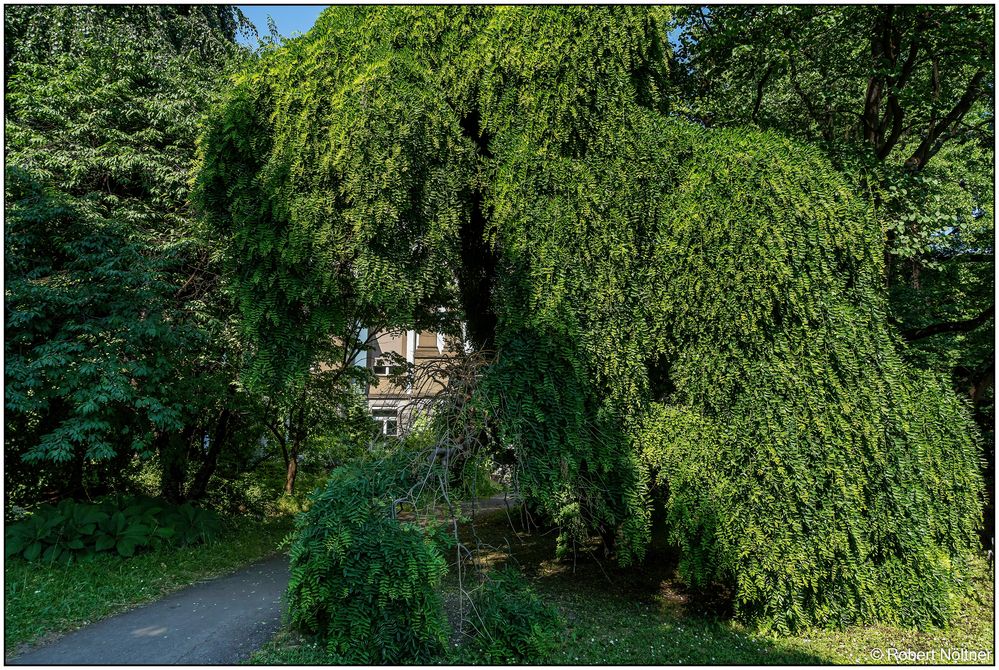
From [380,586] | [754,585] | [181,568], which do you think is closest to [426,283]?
[380,586]

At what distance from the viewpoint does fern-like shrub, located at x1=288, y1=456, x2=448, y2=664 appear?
5105 mm

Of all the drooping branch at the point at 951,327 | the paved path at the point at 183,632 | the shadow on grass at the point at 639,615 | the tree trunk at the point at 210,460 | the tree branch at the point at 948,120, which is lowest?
the shadow on grass at the point at 639,615

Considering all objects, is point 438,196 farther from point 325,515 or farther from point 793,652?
point 793,652

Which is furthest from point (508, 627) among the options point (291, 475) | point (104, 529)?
point (291, 475)

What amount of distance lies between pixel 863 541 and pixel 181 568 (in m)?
8.40

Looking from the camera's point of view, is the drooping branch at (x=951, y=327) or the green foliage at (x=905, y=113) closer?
the green foliage at (x=905, y=113)

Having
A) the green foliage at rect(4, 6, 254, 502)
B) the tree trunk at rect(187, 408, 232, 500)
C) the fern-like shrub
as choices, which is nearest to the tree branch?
the fern-like shrub

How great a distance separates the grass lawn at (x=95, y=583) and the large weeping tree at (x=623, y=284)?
2.99 metres

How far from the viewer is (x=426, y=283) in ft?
22.8

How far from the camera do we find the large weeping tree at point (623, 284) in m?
6.16

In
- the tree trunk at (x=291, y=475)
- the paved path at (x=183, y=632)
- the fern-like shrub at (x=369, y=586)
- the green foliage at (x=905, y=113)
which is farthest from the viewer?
the tree trunk at (x=291, y=475)

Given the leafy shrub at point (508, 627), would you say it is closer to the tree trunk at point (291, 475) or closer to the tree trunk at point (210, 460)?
the tree trunk at point (210, 460)

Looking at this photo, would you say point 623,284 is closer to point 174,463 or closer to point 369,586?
point 369,586

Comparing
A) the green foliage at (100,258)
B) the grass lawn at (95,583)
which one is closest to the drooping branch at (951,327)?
the green foliage at (100,258)
